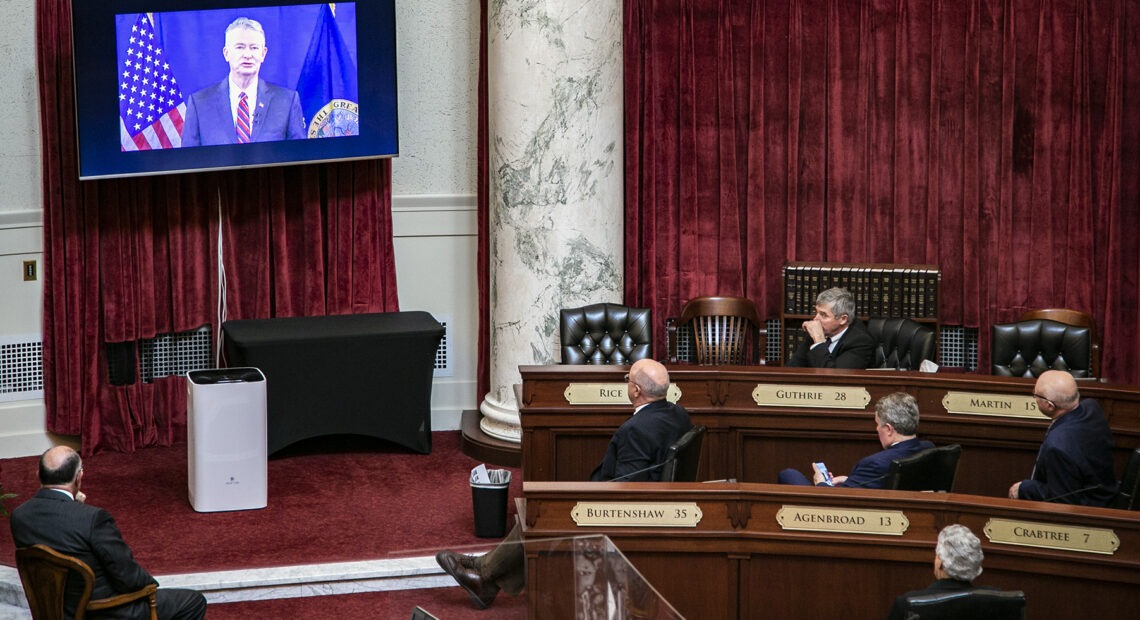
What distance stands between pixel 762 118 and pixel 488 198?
1.93 metres

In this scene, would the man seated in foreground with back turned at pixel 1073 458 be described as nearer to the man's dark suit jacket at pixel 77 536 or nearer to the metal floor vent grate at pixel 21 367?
the man's dark suit jacket at pixel 77 536

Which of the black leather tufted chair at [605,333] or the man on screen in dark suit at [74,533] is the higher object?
the black leather tufted chair at [605,333]

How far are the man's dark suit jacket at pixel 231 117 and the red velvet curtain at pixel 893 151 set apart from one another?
7.31ft

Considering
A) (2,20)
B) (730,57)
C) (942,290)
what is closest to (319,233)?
(2,20)

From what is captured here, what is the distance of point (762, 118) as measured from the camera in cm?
919

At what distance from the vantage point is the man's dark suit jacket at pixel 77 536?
16.3ft

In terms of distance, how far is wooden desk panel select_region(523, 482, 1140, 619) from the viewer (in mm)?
5152

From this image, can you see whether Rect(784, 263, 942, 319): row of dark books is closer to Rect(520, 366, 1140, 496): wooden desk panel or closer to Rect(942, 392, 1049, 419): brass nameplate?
Rect(520, 366, 1140, 496): wooden desk panel

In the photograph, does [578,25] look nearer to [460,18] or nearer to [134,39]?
[460,18]

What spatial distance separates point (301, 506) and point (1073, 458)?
403cm

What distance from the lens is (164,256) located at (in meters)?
8.69

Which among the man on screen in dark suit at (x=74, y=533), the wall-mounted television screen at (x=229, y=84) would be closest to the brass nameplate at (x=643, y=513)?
the man on screen in dark suit at (x=74, y=533)

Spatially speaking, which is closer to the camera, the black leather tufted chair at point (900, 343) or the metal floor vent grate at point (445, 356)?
the black leather tufted chair at point (900, 343)

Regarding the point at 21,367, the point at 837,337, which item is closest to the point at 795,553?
the point at 837,337
